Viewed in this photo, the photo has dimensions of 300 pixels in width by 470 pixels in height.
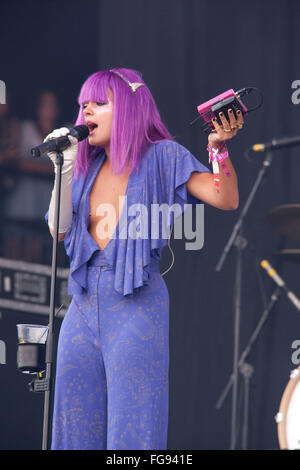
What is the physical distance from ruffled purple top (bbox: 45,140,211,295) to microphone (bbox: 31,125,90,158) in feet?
0.57

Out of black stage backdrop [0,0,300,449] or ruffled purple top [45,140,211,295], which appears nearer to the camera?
ruffled purple top [45,140,211,295]

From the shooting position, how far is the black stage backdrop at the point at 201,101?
11.3 feet

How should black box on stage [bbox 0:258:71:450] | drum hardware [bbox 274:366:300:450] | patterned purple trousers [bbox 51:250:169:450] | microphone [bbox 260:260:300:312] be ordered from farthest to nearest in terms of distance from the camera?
1. black box on stage [bbox 0:258:71:450]
2. microphone [bbox 260:260:300:312]
3. drum hardware [bbox 274:366:300:450]
4. patterned purple trousers [bbox 51:250:169:450]

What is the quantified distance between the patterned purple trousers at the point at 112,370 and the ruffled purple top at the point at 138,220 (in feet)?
0.14

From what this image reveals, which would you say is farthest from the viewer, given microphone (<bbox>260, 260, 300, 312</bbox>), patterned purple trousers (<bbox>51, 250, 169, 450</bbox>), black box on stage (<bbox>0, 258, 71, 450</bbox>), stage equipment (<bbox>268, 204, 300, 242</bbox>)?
black box on stage (<bbox>0, 258, 71, 450</bbox>)

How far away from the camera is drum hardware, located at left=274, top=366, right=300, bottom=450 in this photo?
7.53 ft

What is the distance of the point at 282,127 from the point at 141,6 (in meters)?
0.94

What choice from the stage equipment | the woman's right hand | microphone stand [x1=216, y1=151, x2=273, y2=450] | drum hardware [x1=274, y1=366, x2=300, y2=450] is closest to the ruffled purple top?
the woman's right hand

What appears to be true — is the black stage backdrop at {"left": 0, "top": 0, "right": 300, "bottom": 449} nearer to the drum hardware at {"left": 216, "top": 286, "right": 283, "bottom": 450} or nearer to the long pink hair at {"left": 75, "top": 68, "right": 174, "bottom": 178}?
the drum hardware at {"left": 216, "top": 286, "right": 283, "bottom": 450}

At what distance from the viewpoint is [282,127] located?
3467 mm

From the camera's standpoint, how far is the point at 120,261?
198 centimetres
